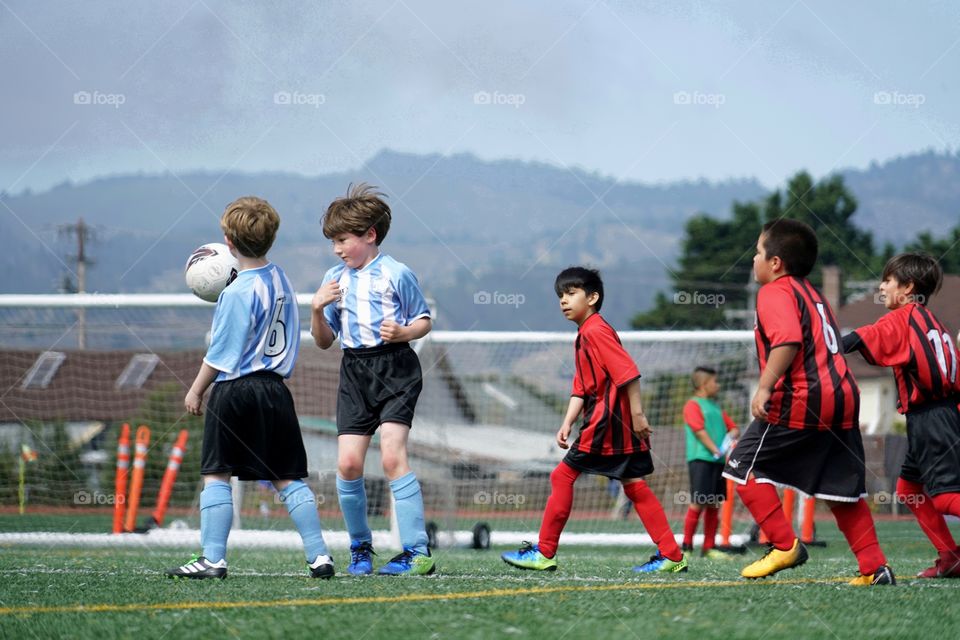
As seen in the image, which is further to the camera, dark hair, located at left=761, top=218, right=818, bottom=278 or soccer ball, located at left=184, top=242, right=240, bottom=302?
soccer ball, located at left=184, top=242, right=240, bottom=302

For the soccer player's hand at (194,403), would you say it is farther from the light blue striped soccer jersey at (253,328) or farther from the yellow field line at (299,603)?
the yellow field line at (299,603)

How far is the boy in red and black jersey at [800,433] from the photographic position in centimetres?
450

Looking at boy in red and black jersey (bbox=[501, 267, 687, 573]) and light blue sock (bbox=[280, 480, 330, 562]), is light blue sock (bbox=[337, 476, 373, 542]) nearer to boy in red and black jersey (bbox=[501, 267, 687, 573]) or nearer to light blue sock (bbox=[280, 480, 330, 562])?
light blue sock (bbox=[280, 480, 330, 562])

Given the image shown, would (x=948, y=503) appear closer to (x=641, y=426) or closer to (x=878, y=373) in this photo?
(x=641, y=426)

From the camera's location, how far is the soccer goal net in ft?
34.8

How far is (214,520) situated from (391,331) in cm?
110

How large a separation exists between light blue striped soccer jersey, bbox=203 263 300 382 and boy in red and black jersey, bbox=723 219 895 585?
1983 millimetres

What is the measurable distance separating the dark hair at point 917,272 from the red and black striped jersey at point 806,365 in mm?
943

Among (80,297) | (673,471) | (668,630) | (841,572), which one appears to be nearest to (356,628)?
(668,630)

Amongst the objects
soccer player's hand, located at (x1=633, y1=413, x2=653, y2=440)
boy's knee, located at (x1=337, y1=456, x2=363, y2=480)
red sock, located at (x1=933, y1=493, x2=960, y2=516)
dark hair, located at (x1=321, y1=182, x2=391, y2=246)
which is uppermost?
dark hair, located at (x1=321, y1=182, x2=391, y2=246)

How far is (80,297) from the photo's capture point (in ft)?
30.5

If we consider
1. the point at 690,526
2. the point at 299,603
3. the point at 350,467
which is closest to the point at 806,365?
the point at 350,467

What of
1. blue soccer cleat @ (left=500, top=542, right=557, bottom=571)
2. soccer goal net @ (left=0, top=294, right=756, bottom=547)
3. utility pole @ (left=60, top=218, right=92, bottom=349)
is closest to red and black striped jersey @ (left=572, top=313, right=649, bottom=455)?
blue soccer cleat @ (left=500, top=542, right=557, bottom=571)

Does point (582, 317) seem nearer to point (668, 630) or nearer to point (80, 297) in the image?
point (668, 630)
